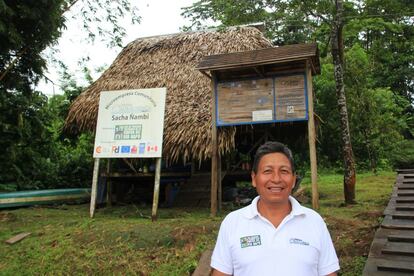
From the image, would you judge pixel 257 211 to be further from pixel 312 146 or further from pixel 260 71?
pixel 260 71

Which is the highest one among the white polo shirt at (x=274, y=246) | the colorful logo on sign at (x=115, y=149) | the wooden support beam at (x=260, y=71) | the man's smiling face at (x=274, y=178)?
the wooden support beam at (x=260, y=71)

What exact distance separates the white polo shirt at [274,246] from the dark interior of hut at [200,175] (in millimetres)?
7207

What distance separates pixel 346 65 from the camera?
1538 centimetres

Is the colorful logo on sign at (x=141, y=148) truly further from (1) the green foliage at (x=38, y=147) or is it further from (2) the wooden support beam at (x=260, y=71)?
(1) the green foliage at (x=38, y=147)

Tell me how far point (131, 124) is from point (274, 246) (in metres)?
6.27

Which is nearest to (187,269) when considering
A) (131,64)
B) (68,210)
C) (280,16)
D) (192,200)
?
(192,200)

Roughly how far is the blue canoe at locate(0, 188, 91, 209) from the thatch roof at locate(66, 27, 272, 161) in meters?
1.85

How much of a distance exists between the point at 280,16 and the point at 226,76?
246cm

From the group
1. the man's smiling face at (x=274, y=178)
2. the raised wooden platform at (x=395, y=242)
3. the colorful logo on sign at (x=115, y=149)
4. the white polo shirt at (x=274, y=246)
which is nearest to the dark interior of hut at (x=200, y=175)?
the colorful logo on sign at (x=115, y=149)

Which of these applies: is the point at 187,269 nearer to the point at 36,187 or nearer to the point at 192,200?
the point at 192,200

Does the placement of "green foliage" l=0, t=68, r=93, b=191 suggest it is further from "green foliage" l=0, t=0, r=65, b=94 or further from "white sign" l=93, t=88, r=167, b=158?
"white sign" l=93, t=88, r=167, b=158

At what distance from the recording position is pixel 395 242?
15.4 ft

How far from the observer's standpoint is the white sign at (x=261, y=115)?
764 centimetres

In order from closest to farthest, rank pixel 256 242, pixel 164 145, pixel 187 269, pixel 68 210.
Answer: pixel 256 242, pixel 187 269, pixel 164 145, pixel 68 210
